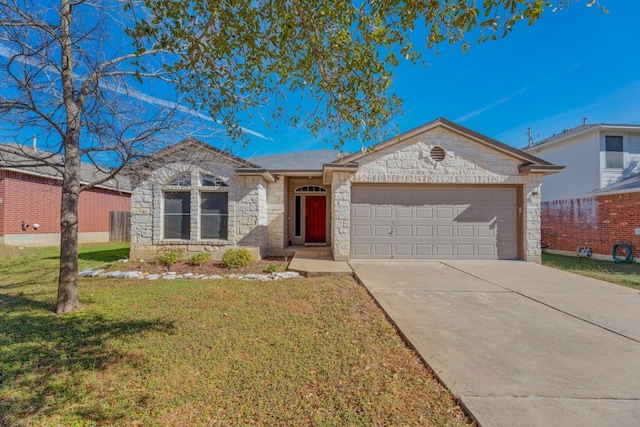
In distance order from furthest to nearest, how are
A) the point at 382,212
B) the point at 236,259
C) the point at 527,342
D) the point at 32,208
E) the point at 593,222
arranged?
the point at 32,208 → the point at 593,222 → the point at 382,212 → the point at 236,259 → the point at 527,342

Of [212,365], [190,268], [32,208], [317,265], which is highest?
[32,208]

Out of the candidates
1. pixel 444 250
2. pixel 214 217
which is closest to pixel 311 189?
pixel 214 217

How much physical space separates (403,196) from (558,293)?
16.0 ft

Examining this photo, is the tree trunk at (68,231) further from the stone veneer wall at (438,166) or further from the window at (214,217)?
the stone veneer wall at (438,166)

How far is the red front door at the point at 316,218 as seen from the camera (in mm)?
13586

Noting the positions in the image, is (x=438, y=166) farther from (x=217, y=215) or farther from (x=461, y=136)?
(x=217, y=215)

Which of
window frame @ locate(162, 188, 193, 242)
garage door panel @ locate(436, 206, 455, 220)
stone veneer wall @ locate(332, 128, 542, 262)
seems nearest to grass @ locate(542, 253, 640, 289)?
stone veneer wall @ locate(332, 128, 542, 262)

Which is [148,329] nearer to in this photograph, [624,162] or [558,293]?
[558,293]

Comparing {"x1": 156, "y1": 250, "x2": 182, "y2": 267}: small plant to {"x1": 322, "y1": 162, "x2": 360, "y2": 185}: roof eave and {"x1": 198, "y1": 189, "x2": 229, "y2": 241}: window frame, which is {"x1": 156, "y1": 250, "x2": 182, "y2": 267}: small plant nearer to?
{"x1": 198, "y1": 189, "x2": 229, "y2": 241}: window frame

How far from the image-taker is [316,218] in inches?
539

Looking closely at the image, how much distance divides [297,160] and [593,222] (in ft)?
42.2

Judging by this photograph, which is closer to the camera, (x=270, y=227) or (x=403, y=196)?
(x=403, y=196)

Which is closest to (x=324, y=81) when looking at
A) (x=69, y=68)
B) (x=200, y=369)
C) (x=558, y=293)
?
(x=200, y=369)

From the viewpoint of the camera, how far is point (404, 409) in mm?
2520
